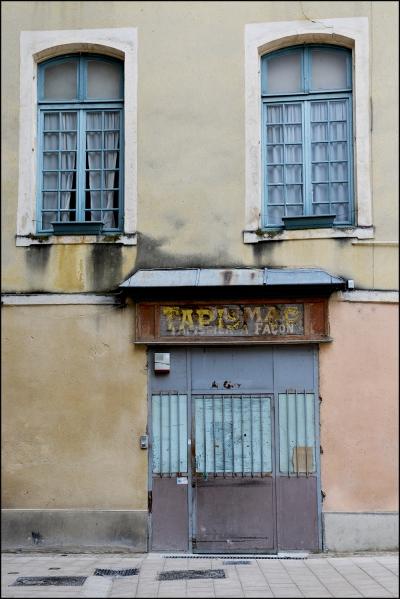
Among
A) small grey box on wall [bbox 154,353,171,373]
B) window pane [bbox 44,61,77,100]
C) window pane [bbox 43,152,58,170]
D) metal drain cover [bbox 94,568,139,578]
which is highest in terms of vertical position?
window pane [bbox 44,61,77,100]

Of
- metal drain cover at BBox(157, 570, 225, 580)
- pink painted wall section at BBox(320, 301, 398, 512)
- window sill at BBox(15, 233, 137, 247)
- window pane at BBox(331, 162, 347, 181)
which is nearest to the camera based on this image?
metal drain cover at BBox(157, 570, 225, 580)

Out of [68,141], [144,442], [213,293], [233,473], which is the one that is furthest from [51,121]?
[233,473]

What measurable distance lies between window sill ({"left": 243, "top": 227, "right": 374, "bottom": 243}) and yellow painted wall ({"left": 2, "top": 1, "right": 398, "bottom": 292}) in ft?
0.24

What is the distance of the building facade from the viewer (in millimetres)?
9922

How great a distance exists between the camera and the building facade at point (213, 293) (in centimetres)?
992

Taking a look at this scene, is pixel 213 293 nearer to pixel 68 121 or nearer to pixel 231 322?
pixel 231 322

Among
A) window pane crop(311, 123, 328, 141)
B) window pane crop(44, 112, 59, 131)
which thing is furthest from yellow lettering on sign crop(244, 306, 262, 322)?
window pane crop(44, 112, 59, 131)

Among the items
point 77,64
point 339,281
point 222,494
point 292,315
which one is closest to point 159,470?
point 222,494

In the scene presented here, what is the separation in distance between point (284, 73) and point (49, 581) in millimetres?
6689

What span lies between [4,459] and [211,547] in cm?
273

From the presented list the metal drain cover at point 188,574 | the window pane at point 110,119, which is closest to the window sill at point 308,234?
the window pane at point 110,119

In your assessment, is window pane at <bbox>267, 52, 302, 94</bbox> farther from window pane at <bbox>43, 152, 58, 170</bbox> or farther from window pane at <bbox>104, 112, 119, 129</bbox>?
window pane at <bbox>43, 152, 58, 170</bbox>

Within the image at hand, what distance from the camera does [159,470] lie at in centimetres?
1007

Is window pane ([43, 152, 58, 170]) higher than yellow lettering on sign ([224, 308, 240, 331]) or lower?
higher
